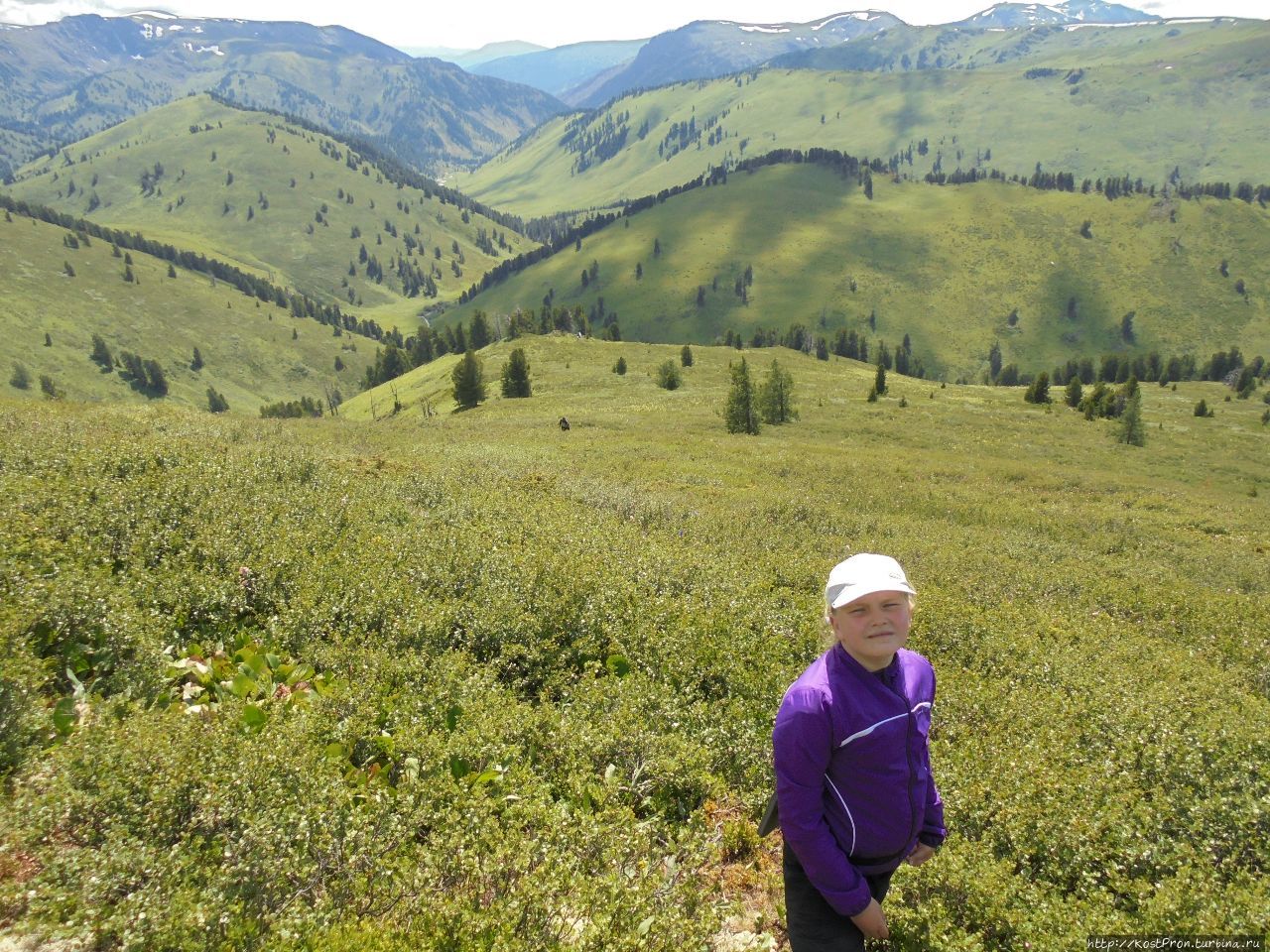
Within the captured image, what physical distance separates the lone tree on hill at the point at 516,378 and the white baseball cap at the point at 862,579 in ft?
322

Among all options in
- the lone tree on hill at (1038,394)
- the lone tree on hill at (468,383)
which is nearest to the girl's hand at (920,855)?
the lone tree on hill at (468,383)

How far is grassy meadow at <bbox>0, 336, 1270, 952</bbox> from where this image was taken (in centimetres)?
→ 496

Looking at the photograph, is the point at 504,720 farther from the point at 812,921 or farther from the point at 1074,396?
the point at 1074,396

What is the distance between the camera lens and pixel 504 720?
734 centimetres

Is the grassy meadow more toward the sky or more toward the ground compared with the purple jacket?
more toward the ground

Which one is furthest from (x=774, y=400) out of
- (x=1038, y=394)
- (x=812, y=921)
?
(x=812, y=921)

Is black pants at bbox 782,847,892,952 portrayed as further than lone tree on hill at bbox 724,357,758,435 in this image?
No

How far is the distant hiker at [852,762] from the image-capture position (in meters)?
4.39

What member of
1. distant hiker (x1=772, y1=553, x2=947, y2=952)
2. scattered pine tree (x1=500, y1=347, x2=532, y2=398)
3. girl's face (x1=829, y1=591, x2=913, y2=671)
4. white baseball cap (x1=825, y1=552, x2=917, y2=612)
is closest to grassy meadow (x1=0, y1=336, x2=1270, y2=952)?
distant hiker (x1=772, y1=553, x2=947, y2=952)

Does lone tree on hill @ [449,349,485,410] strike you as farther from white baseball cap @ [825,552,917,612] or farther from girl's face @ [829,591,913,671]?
girl's face @ [829,591,913,671]

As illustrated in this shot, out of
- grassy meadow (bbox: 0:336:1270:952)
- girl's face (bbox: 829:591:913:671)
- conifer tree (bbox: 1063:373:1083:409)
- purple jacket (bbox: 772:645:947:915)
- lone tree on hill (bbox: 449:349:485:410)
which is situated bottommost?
conifer tree (bbox: 1063:373:1083:409)

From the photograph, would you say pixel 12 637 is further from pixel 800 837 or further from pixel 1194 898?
pixel 1194 898

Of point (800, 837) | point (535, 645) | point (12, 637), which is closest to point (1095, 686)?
point (800, 837)

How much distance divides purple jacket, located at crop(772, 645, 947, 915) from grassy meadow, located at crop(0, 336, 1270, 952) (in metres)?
1.34
